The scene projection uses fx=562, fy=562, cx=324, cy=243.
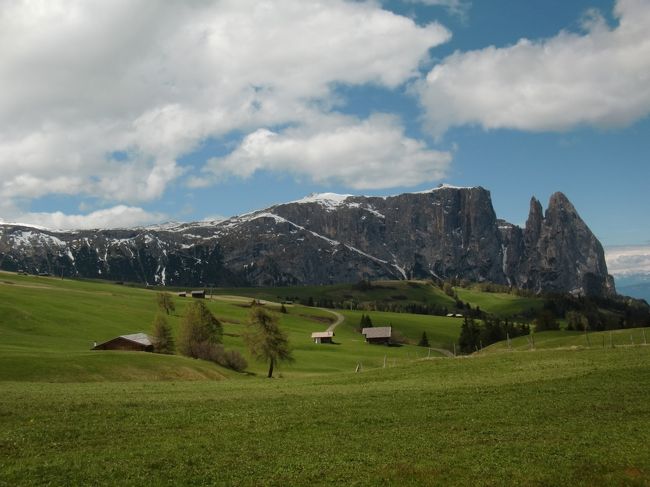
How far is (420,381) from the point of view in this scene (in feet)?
156

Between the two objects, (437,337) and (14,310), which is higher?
(14,310)

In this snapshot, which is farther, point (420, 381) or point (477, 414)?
point (420, 381)

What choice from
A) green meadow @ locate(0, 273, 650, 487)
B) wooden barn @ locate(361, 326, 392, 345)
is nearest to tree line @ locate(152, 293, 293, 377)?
green meadow @ locate(0, 273, 650, 487)

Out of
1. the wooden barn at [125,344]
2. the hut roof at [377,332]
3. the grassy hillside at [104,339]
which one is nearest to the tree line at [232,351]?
the wooden barn at [125,344]

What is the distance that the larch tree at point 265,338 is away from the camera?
86.6 meters

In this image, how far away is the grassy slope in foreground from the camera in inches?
762

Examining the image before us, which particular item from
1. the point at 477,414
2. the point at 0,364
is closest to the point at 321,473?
the point at 477,414

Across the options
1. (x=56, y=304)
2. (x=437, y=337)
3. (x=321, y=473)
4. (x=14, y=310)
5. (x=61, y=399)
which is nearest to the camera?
(x=321, y=473)

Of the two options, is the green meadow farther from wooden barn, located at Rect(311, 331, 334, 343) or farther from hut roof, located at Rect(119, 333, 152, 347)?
wooden barn, located at Rect(311, 331, 334, 343)

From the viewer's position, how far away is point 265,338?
86.6 m

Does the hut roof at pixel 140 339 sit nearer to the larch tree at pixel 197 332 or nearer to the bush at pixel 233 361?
the larch tree at pixel 197 332

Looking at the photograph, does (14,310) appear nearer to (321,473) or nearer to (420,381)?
(420,381)

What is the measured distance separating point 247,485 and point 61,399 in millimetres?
22527

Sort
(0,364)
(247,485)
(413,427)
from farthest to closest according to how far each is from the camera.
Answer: (0,364)
(413,427)
(247,485)
